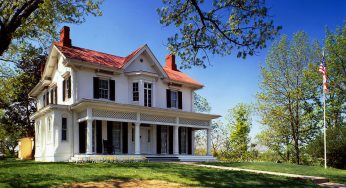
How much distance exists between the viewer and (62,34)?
1105 inches

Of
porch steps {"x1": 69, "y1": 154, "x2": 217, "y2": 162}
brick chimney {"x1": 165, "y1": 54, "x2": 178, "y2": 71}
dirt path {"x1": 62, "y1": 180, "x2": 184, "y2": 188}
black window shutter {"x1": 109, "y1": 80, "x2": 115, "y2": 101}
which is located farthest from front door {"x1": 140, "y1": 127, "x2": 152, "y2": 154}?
dirt path {"x1": 62, "y1": 180, "x2": 184, "y2": 188}

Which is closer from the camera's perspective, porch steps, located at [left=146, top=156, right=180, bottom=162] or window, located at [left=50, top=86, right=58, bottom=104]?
porch steps, located at [left=146, top=156, right=180, bottom=162]

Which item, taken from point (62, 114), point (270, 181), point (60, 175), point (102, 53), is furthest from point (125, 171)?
point (102, 53)

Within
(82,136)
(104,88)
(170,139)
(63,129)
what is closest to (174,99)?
(170,139)

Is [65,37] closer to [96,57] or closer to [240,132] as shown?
[96,57]

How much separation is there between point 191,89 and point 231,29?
2083 centimetres

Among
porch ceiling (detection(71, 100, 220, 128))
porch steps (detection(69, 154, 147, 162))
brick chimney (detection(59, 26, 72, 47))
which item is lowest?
porch steps (detection(69, 154, 147, 162))

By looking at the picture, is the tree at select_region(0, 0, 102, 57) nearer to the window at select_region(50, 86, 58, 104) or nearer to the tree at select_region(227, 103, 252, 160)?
the window at select_region(50, 86, 58, 104)

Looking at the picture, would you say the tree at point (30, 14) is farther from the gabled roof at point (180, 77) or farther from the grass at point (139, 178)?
the gabled roof at point (180, 77)

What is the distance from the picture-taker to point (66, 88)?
26297 millimetres

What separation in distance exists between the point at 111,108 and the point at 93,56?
549 cm

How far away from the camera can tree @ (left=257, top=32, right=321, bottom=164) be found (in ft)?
123

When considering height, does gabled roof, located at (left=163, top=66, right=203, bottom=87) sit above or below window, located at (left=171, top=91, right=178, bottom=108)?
above

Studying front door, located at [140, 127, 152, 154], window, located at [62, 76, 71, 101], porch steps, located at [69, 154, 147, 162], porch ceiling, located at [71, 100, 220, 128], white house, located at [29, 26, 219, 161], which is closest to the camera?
porch steps, located at [69, 154, 147, 162]
